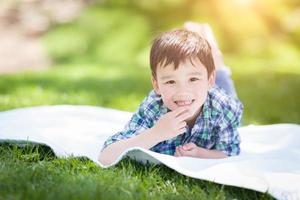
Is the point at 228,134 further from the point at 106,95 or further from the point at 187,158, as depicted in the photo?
the point at 106,95

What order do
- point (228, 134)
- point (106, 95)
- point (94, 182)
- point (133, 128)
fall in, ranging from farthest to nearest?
point (106, 95)
point (228, 134)
point (133, 128)
point (94, 182)

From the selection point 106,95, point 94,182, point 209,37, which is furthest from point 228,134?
point 106,95

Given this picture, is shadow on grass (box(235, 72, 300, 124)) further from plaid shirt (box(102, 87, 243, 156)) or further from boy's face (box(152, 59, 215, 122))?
boy's face (box(152, 59, 215, 122))

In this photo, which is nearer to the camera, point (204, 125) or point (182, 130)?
point (182, 130)

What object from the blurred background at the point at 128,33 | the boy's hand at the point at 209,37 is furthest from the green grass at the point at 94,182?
the blurred background at the point at 128,33

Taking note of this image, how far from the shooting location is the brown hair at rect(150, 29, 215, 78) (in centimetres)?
268

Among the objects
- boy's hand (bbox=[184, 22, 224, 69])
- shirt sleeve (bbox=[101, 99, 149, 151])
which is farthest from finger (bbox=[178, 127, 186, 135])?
boy's hand (bbox=[184, 22, 224, 69])

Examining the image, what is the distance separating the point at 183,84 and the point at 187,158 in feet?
1.01

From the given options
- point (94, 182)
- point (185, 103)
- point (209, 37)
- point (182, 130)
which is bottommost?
point (94, 182)

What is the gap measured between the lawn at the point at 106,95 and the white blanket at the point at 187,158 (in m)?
0.05

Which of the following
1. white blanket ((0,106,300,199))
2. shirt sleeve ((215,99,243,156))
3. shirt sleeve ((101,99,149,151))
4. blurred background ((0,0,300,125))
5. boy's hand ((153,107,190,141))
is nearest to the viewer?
white blanket ((0,106,300,199))

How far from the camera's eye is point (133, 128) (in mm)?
2861

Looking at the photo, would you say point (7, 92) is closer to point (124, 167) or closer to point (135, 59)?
point (124, 167)

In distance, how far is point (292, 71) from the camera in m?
7.15
